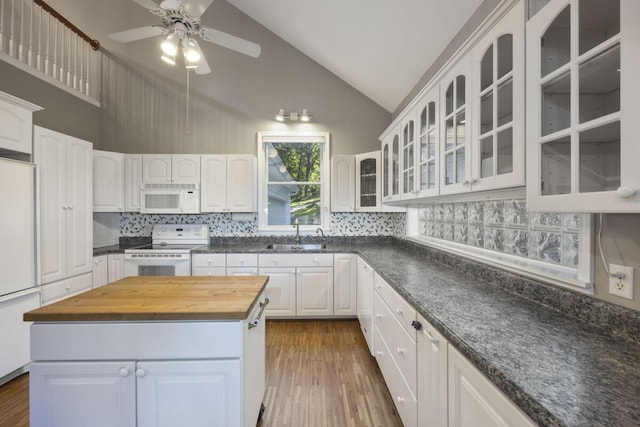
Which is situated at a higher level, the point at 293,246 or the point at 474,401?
the point at 293,246

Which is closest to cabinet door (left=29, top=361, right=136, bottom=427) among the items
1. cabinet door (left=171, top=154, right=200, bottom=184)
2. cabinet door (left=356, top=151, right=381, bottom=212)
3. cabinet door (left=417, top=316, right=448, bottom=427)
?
cabinet door (left=417, top=316, right=448, bottom=427)

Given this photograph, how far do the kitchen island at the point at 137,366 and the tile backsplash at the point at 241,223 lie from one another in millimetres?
2573

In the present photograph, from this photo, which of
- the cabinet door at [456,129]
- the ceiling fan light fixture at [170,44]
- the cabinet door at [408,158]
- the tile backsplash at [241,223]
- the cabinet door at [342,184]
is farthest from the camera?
the tile backsplash at [241,223]

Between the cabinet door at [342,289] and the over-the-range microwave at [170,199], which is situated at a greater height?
the over-the-range microwave at [170,199]

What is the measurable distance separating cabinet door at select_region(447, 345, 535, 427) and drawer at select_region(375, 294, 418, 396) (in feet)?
1.17

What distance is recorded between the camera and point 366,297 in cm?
263

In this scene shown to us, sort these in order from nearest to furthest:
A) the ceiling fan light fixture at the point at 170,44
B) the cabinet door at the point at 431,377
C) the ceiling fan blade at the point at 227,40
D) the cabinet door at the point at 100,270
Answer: the cabinet door at the point at 431,377
the ceiling fan light fixture at the point at 170,44
the ceiling fan blade at the point at 227,40
the cabinet door at the point at 100,270

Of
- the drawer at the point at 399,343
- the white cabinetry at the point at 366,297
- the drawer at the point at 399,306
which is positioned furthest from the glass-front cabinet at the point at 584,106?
the white cabinetry at the point at 366,297

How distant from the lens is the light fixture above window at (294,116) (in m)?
3.70

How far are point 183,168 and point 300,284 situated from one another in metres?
2.09

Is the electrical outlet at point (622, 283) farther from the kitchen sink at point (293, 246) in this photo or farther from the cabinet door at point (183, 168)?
the cabinet door at point (183, 168)

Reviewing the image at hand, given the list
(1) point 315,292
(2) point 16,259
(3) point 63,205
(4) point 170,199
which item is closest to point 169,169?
(4) point 170,199

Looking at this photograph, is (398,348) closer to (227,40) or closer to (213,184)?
(227,40)

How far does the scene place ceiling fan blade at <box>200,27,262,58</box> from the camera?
6.68ft
